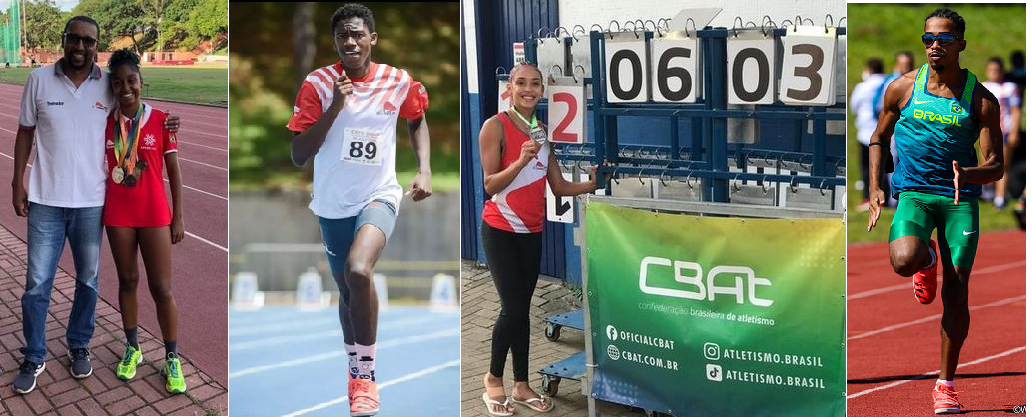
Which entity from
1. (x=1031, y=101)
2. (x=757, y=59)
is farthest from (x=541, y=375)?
(x=1031, y=101)

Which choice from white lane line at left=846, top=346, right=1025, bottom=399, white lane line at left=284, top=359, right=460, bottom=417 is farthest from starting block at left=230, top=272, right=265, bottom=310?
white lane line at left=846, top=346, right=1025, bottom=399

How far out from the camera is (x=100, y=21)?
556cm

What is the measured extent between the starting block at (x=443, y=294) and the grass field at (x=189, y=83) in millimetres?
1343

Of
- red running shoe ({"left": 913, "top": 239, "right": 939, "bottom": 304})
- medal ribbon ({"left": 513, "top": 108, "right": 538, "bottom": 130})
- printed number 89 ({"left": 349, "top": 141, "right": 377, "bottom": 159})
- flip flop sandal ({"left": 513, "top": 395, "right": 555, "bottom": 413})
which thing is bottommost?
flip flop sandal ({"left": 513, "top": 395, "right": 555, "bottom": 413})

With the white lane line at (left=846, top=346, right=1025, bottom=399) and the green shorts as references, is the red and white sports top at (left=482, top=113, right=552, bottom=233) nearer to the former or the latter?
the green shorts

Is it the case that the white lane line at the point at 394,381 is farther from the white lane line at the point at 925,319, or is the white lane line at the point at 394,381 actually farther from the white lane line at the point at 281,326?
the white lane line at the point at 925,319

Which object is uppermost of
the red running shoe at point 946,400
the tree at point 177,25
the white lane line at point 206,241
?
the tree at point 177,25

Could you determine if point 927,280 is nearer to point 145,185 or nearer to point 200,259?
point 200,259

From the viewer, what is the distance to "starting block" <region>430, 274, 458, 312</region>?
559cm

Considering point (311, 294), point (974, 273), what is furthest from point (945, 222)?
point (974, 273)

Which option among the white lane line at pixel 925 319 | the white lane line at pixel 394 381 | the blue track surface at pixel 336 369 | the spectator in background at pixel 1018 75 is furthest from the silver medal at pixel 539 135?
the spectator in background at pixel 1018 75

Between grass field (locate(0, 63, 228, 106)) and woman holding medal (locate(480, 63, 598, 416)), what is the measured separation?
1.34 meters

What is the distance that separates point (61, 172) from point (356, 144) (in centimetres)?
152

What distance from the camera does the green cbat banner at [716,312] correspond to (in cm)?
472
